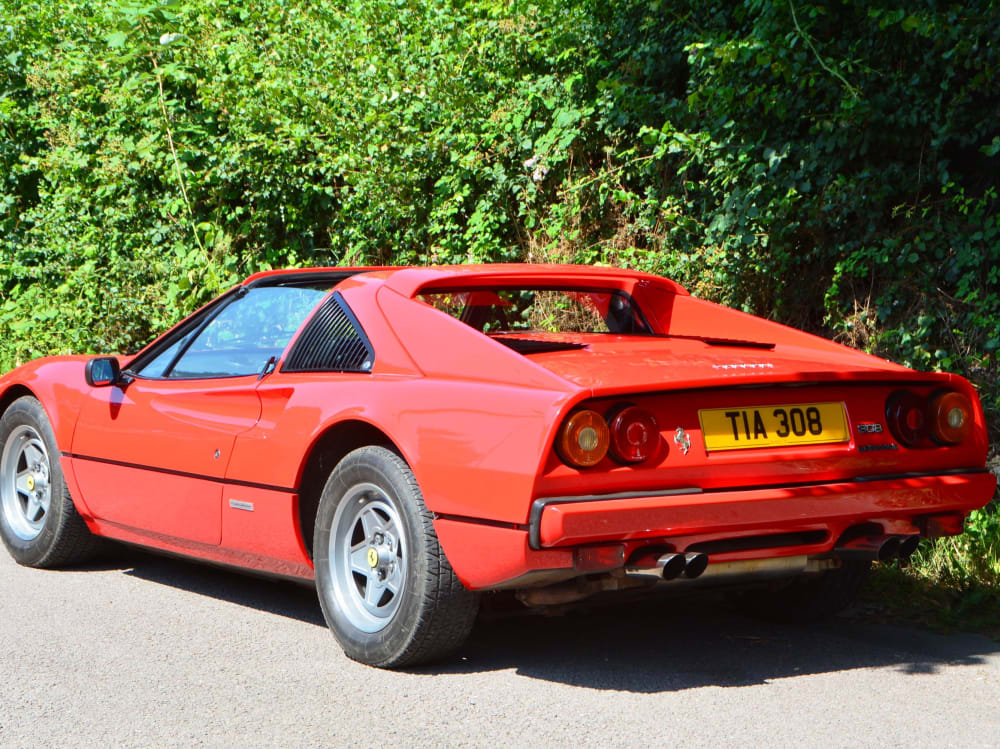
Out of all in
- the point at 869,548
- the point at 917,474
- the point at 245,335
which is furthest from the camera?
the point at 245,335

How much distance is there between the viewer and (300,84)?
36.5ft

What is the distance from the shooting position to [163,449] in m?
5.15

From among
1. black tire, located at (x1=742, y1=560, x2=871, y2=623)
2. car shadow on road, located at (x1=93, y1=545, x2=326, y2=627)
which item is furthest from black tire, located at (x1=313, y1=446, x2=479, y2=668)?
black tire, located at (x1=742, y1=560, x2=871, y2=623)

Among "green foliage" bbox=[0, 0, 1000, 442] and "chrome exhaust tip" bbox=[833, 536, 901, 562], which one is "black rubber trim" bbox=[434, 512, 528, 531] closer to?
"chrome exhaust tip" bbox=[833, 536, 901, 562]

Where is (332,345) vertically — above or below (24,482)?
above

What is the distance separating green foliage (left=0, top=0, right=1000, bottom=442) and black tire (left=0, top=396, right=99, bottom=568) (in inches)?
165

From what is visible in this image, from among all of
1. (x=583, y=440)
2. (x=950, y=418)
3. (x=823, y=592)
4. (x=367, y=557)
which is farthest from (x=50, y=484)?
(x=950, y=418)

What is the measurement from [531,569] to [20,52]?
14.2 metres

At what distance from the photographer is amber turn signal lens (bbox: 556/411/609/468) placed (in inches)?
142

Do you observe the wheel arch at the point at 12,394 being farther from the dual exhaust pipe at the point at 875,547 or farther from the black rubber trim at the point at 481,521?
the dual exhaust pipe at the point at 875,547

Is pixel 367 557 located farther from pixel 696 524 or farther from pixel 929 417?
pixel 929 417

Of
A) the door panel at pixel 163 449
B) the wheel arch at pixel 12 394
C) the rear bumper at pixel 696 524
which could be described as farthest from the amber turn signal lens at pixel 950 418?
the wheel arch at pixel 12 394

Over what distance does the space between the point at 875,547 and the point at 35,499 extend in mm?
4058

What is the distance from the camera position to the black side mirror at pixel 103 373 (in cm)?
555
